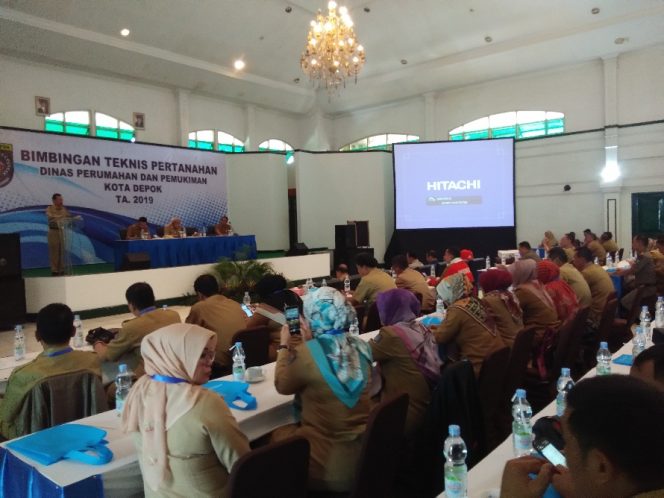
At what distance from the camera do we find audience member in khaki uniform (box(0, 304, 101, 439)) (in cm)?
232

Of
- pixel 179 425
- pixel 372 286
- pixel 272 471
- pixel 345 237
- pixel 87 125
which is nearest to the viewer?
pixel 272 471

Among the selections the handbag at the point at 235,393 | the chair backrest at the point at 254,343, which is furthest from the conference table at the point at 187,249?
the handbag at the point at 235,393

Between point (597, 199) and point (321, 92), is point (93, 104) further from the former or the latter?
point (597, 199)

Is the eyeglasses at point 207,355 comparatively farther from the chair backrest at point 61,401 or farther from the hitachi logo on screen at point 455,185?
the hitachi logo on screen at point 455,185

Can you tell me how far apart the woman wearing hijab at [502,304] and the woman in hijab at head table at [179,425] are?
225 cm

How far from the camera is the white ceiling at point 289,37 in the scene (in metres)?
10.2

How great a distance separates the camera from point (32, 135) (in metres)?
9.73

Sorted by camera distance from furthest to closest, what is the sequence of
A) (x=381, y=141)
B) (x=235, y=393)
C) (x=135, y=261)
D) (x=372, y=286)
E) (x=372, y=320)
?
1. (x=381, y=141)
2. (x=135, y=261)
3. (x=372, y=286)
4. (x=372, y=320)
5. (x=235, y=393)

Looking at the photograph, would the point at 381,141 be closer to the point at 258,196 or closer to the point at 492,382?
the point at 258,196

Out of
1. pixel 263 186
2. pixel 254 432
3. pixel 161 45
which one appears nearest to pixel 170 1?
pixel 161 45

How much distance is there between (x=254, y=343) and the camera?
3.50m

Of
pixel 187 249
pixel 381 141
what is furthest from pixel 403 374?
pixel 381 141

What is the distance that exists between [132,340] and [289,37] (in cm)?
1140

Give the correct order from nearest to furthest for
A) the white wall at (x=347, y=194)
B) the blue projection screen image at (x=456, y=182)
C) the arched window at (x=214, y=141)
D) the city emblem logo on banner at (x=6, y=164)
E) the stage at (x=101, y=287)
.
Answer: the stage at (x=101, y=287), the city emblem logo on banner at (x=6, y=164), the blue projection screen image at (x=456, y=182), the arched window at (x=214, y=141), the white wall at (x=347, y=194)
